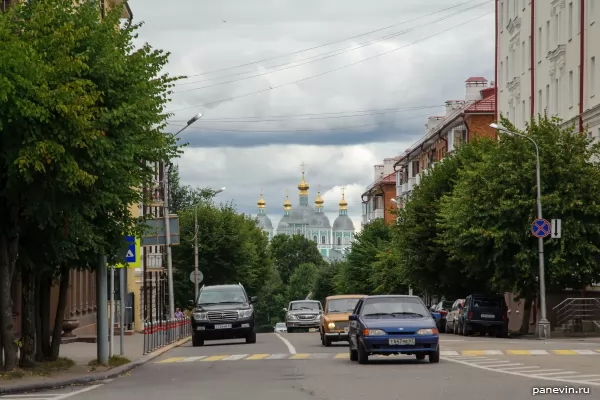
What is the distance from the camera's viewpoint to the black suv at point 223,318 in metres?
41.1

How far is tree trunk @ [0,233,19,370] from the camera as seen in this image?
76.1 ft

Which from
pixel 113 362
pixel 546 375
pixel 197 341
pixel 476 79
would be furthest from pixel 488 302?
pixel 476 79

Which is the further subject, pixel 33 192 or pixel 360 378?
pixel 33 192

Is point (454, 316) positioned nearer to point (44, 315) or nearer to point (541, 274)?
point (541, 274)

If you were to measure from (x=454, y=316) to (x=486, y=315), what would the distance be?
556 centimetres

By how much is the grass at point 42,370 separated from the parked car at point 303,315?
36195 millimetres

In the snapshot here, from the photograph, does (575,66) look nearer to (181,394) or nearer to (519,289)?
(519,289)

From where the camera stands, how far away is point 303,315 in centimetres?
6350

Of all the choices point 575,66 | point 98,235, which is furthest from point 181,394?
point 575,66

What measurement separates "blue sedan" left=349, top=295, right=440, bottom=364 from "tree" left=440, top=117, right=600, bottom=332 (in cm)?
2312

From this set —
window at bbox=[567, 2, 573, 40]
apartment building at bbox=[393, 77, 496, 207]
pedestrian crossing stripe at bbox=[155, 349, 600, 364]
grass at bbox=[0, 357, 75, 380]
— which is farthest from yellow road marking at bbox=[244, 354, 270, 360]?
apartment building at bbox=[393, 77, 496, 207]

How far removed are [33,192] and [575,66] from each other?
40.7 m

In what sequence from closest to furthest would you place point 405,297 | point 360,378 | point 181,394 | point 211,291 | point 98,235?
point 181,394
point 360,378
point 98,235
point 405,297
point 211,291

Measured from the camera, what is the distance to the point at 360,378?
20969mm
